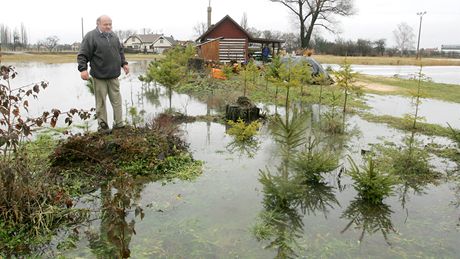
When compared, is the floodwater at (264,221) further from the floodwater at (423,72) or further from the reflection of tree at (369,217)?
the floodwater at (423,72)

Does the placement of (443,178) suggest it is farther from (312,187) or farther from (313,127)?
(313,127)

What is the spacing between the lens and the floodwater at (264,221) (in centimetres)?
345

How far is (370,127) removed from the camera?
8812mm

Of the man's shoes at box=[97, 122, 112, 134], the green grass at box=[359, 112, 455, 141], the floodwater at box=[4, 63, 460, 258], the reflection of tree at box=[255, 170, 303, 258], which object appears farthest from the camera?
the green grass at box=[359, 112, 455, 141]

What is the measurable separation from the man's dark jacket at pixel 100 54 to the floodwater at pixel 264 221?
2.29m

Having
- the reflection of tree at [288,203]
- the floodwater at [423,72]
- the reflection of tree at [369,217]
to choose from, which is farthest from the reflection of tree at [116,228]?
the floodwater at [423,72]

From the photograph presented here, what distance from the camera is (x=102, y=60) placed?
6.56 meters

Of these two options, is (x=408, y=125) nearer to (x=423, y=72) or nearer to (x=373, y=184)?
(x=373, y=184)

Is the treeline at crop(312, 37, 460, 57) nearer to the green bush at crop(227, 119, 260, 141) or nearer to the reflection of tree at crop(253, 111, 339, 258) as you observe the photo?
the green bush at crop(227, 119, 260, 141)

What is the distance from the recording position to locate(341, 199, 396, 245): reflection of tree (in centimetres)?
Result: 399

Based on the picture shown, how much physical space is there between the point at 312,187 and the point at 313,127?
12.2 ft

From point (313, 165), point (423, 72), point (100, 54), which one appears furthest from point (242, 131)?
point (423, 72)

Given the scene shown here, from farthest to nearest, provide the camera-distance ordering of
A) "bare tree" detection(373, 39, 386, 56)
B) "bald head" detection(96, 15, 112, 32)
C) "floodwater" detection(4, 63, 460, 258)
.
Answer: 1. "bare tree" detection(373, 39, 386, 56)
2. "bald head" detection(96, 15, 112, 32)
3. "floodwater" detection(4, 63, 460, 258)

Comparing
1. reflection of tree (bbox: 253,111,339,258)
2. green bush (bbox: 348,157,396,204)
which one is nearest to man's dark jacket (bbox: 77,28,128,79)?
reflection of tree (bbox: 253,111,339,258)
